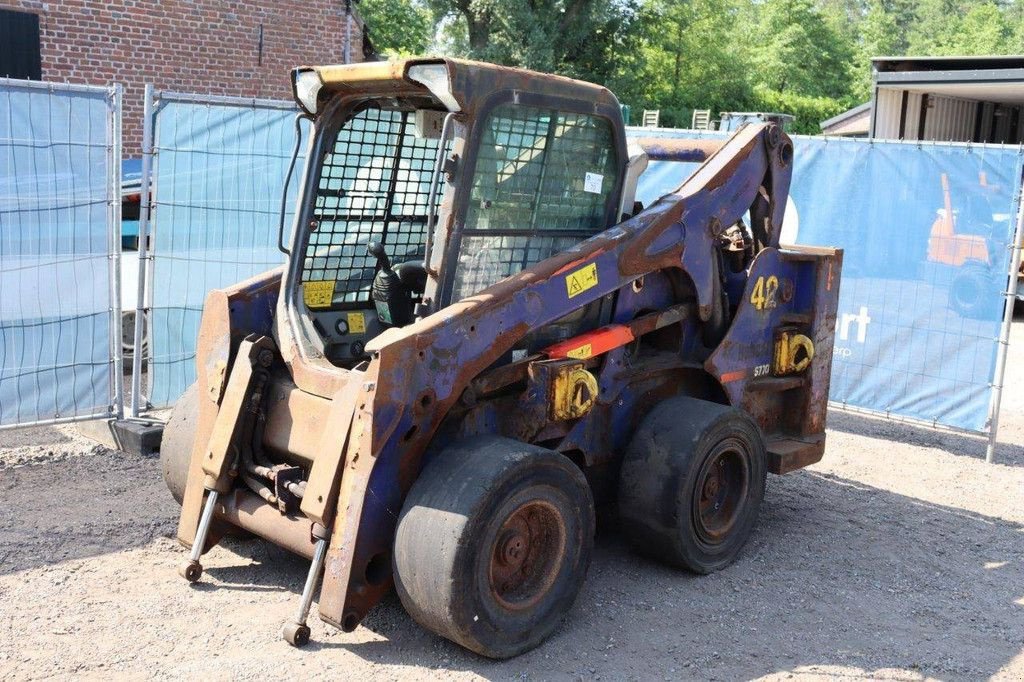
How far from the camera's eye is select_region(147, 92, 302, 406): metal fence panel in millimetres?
7629

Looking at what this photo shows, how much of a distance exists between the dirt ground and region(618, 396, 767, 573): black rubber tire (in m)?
0.16

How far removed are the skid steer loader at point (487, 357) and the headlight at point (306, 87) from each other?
20mm

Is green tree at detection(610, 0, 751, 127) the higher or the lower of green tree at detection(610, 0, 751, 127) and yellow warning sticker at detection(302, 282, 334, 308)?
the higher

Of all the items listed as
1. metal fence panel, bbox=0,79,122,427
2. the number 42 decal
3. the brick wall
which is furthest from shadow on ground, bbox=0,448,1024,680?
the brick wall

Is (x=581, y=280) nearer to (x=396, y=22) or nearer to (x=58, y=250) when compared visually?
(x=58, y=250)

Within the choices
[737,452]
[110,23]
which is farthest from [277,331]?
[110,23]

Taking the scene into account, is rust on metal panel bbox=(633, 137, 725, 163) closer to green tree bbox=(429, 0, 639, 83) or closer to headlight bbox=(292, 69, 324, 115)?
headlight bbox=(292, 69, 324, 115)

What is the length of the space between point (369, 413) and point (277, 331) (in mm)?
1155

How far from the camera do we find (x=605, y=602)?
5.13m

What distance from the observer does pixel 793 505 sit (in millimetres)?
6734

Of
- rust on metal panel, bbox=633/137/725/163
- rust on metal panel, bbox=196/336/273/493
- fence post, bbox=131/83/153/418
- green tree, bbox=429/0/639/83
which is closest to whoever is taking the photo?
rust on metal panel, bbox=196/336/273/493

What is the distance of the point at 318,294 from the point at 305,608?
1.60m

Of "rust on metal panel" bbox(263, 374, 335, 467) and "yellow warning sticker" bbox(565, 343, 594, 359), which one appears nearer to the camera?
"rust on metal panel" bbox(263, 374, 335, 467)

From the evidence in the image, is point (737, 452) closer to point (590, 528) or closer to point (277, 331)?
point (590, 528)
